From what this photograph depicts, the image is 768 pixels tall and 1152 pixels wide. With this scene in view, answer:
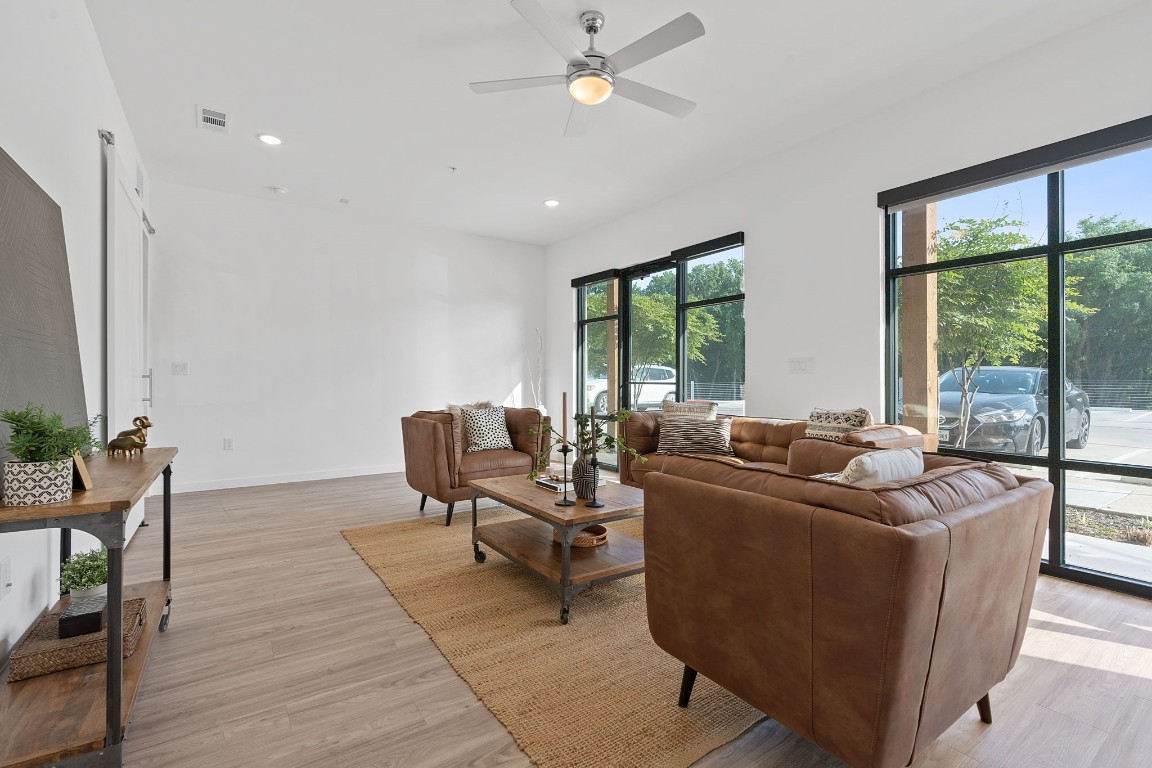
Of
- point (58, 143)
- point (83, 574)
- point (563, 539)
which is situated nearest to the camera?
point (83, 574)

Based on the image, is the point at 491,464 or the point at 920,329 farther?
the point at 491,464

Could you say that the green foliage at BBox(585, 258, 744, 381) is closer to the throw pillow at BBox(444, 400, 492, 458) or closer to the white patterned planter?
the throw pillow at BBox(444, 400, 492, 458)

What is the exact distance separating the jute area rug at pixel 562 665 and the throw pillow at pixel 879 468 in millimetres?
567

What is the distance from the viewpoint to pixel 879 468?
4.92 feet

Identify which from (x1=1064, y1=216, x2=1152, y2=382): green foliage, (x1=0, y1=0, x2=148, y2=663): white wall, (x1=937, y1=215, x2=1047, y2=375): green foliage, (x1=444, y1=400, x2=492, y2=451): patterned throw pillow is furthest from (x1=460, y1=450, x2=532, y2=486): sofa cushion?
(x1=1064, y1=216, x2=1152, y2=382): green foliage

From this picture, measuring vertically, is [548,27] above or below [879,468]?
above

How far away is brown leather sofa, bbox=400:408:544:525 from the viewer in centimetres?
400

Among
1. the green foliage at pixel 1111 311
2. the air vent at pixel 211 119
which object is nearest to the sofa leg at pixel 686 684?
the green foliage at pixel 1111 311

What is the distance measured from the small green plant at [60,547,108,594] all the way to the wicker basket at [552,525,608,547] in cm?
180

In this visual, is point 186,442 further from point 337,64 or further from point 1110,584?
point 1110,584

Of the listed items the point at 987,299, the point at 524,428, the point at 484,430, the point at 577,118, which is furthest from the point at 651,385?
the point at 577,118

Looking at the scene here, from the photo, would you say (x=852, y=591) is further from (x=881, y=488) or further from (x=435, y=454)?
(x=435, y=454)

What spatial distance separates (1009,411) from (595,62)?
318 cm

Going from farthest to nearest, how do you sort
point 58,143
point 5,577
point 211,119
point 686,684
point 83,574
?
point 211,119 → point 58,143 → point 83,574 → point 686,684 → point 5,577
